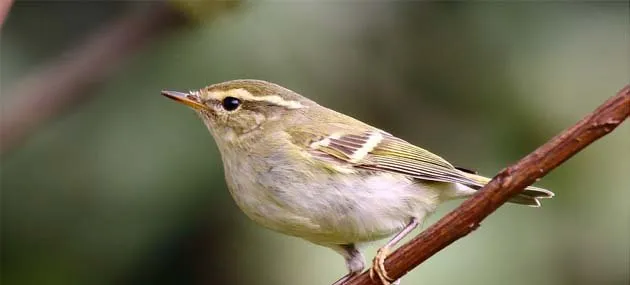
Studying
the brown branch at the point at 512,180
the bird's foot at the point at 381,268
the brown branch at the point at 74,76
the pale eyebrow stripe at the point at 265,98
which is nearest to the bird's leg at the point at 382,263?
the bird's foot at the point at 381,268

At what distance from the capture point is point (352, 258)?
280 cm

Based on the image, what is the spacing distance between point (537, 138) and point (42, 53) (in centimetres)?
180

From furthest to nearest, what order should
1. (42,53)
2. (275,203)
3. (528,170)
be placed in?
(42,53)
(275,203)
(528,170)

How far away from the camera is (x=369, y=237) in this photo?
104 inches

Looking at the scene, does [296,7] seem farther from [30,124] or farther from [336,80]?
[30,124]

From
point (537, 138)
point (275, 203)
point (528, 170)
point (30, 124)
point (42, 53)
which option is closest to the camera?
point (528, 170)

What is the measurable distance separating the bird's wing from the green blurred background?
1.99ft

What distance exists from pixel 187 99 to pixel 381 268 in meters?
0.74

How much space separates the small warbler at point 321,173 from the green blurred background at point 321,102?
55 cm

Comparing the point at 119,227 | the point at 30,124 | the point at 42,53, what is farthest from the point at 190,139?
the point at 30,124

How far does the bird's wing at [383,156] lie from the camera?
105 inches

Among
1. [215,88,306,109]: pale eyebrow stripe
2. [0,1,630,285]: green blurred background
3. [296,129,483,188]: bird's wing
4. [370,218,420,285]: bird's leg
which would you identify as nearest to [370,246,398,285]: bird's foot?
[370,218,420,285]: bird's leg

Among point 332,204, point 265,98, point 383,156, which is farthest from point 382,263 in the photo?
point 265,98

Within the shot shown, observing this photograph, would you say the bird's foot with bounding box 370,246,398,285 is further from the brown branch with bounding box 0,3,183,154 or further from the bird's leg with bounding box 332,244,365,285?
the brown branch with bounding box 0,3,183,154
